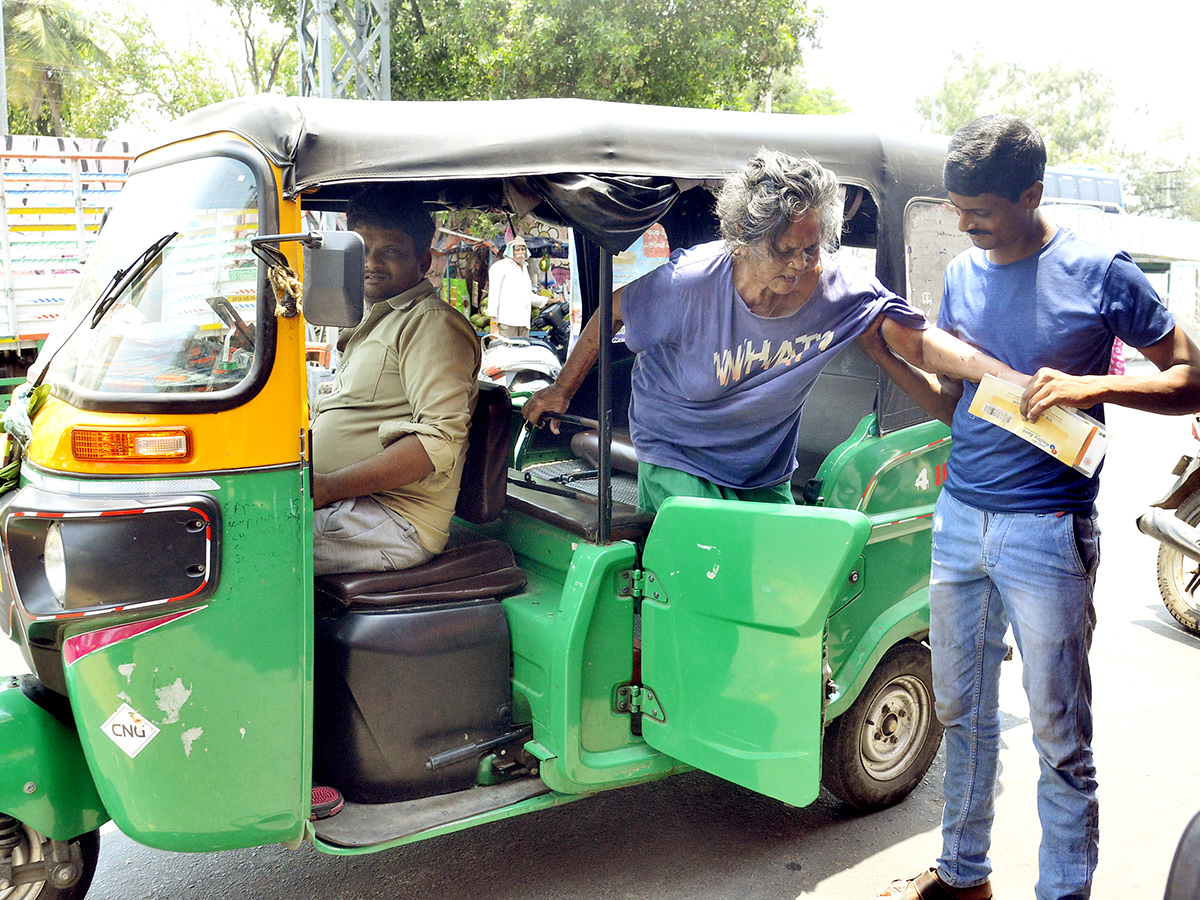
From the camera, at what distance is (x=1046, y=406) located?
7.81 ft

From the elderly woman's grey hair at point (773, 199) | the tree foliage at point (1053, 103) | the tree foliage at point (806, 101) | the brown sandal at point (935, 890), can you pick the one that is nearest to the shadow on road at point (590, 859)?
the brown sandal at point (935, 890)

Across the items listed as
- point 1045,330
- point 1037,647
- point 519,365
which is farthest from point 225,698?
point 519,365

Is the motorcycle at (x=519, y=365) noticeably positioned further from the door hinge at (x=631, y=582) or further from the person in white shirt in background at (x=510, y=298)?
the door hinge at (x=631, y=582)

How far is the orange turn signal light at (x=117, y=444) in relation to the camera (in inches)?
91.7

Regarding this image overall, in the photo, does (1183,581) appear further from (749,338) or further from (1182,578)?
(749,338)

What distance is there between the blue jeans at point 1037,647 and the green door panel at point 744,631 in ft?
1.21

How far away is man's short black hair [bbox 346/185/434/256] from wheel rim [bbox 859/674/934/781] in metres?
2.25

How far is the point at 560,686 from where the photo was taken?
2.84 m

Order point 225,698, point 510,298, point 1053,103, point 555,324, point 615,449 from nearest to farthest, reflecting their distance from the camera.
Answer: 1. point 225,698
2. point 615,449
3. point 510,298
4. point 555,324
5. point 1053,103

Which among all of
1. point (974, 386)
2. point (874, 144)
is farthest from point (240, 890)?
point (874, 144)

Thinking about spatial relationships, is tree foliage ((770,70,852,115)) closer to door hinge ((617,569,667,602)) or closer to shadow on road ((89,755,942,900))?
shadow on road ((89,755,942,900))

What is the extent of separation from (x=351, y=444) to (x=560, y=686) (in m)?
0.97

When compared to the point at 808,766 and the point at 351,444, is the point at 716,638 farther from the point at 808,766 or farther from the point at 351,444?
the point at 351,444

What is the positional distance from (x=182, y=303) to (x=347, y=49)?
854 centimetres
